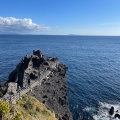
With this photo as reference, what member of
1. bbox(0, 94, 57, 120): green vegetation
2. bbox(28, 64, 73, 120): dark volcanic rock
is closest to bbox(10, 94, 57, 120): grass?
bbox(0, 94, 57, 120): green vegetation

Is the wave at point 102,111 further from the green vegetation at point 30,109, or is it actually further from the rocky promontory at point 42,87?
the green vegetation at point 30,109

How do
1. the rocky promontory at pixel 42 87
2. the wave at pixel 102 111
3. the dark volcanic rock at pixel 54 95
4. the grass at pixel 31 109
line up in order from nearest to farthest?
the grass at pixel 31 109 < the rocky promontory at pixel 42 87 < the dark volcanic rock at pixel 54 95 < the wave at pixel 102 111

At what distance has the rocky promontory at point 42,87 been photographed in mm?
56497

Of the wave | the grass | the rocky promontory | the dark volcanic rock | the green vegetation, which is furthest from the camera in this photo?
the wave

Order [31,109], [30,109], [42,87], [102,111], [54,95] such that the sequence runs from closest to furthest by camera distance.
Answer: [30,109] < [31,109] < [42,87] < [54,95] < [102,111]

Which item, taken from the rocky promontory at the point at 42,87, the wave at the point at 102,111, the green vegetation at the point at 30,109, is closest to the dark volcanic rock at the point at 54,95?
the rocky promontory at the point at 42,87

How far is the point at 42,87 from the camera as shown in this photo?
69.7m

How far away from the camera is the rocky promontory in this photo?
185 ft

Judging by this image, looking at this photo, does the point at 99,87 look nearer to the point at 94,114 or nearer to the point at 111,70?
the point at 94,114

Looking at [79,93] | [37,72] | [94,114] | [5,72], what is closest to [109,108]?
[94,114]

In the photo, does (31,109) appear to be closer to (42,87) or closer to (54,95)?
(42,87)

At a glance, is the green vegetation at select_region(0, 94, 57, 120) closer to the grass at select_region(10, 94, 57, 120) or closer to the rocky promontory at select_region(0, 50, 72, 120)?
the grass at select_region(10, 94, 57, 120)

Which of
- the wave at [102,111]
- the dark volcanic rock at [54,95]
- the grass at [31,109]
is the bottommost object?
the wave at [102,111]

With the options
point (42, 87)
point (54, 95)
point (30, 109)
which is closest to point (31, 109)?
point (30, 109)
